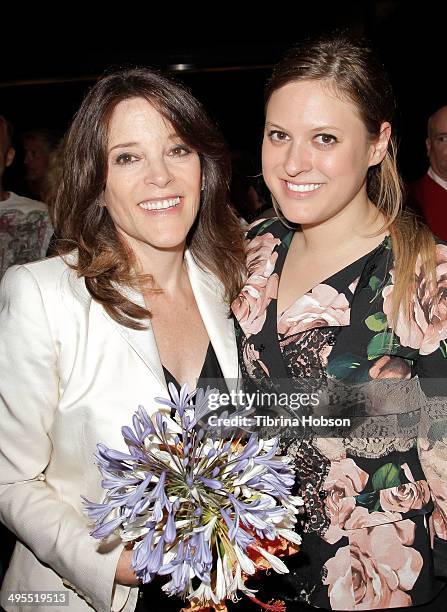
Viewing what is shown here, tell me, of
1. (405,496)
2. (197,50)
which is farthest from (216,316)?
(197,50)

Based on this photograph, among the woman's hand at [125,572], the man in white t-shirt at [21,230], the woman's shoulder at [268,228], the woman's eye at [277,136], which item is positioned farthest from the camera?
the man in white t-shirt at [21,230]

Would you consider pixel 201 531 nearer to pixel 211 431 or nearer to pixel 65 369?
pixel 211 431

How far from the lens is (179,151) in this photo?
162 cm

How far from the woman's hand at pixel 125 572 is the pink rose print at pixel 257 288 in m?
0.55

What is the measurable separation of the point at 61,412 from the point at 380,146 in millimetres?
937

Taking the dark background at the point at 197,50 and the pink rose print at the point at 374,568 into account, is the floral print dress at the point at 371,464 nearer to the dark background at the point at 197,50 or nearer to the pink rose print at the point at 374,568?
the pink rose print at the point at 374,568

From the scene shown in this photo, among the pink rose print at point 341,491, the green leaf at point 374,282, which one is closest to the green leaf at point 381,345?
the green leaf at point 374,282

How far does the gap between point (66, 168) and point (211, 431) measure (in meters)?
0.79

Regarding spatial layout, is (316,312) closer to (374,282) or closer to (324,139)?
(374,282)

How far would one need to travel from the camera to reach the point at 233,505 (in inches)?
42.3

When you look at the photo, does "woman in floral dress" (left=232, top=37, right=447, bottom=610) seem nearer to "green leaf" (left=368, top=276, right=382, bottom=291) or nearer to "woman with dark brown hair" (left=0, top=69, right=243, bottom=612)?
"green leaf" (left=368, top=276, right=382, bottom=291)

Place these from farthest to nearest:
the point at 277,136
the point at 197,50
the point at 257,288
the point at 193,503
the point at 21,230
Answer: the point at 197,50 → the point at 21,230 → the point at 257,288 → the point at 277,136 → the point at 193,503

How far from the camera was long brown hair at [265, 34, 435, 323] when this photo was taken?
1.40m

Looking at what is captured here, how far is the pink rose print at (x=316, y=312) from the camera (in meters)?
1.44
